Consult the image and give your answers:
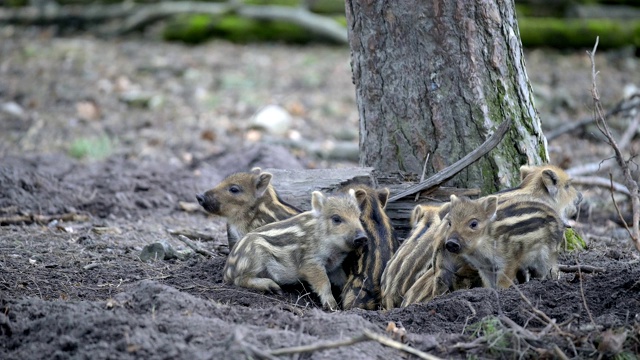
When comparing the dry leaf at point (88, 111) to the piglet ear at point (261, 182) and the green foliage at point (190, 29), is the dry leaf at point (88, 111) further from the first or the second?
the piglet ear at point (261, 182)

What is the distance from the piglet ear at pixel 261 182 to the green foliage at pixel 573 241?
251 cm

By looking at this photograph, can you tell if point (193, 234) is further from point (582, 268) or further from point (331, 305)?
point (582, 268)

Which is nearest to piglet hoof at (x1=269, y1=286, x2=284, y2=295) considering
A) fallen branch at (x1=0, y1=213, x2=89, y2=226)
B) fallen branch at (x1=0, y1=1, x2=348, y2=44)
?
fallen branch at (x1=0, y1=213, x2=89, y2=226)

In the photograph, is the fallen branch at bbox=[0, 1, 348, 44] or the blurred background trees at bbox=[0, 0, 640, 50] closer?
the blurred background trees at bbox=[0, 0, 640, 50]

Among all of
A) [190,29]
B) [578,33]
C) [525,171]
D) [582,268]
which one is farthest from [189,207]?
[578,33]

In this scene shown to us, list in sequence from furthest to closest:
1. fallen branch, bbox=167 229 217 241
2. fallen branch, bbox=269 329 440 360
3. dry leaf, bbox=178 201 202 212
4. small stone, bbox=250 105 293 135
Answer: small stone, bbox=250 105 293 135
dry leaf, bbox=178 201 202 212
fallen branch, bbox=167 229 217 241
fallen branch, bbox=269 329 440 360

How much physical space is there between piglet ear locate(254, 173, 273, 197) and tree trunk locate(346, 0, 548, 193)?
3.37 feet

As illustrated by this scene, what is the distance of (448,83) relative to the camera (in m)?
6.78

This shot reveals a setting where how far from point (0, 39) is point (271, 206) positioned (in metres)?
13.2

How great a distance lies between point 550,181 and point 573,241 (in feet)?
2.84

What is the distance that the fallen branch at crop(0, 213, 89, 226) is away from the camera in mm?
8203

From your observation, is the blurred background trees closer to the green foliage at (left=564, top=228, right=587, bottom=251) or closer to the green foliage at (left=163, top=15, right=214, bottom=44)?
the green foliage at (left=163, top=15, right=214, bottom=44)

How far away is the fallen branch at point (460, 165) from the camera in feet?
21.2

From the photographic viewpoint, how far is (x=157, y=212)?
9211mm
